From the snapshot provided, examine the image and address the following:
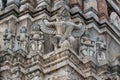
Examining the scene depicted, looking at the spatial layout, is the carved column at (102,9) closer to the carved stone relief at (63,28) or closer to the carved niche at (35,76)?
the carved stone relief at (63,28)

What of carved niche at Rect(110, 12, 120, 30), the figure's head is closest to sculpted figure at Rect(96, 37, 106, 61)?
the figure's head

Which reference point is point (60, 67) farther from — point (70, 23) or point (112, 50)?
point (112, 50)

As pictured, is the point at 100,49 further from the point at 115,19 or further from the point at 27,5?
the point at 115,19

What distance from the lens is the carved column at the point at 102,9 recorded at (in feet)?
59.5

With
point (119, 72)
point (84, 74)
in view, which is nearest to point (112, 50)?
point (119, 72)

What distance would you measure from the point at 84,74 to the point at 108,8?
16.9ft

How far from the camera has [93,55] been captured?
1606 cm

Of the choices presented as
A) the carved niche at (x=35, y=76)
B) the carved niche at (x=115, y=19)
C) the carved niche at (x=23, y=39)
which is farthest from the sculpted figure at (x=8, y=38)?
the carved niche at (x=115, y=19)

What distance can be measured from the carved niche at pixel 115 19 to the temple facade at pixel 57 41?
0.07 m

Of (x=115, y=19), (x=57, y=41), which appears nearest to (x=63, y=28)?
(x=57, y=41)

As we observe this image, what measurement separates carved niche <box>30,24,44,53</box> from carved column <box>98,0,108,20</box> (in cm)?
270

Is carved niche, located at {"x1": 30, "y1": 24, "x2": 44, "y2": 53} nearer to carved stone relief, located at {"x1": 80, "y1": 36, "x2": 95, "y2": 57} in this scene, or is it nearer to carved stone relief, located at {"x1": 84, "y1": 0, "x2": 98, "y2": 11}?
carved stone relief, located at {"x1": 80, "y1": 36, "x2": 95, "y2": 57}

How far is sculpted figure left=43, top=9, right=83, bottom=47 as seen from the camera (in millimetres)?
15445

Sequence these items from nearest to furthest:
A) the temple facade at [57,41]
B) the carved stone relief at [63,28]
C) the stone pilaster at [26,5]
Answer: the temple facade at [57,41]
the carved stone relief at [63,28]
the stone pilaster at [26,5]
